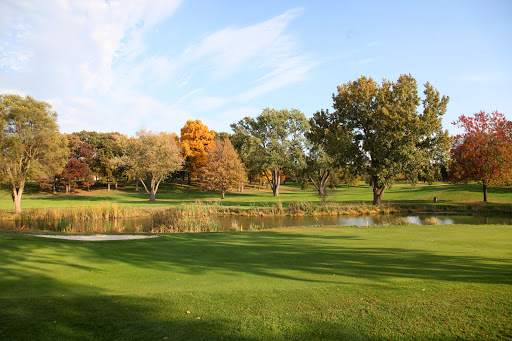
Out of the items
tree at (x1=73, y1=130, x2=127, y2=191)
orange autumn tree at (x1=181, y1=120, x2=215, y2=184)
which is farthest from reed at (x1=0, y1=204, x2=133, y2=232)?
tree at (x1=73, y1=130, x2=127, y2=191)

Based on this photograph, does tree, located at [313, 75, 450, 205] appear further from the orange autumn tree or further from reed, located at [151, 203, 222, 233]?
the orange autumn tree

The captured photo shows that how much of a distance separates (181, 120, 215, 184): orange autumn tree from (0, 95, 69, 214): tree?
35.6 metres

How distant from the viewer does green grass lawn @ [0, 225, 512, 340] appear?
4.95 meters

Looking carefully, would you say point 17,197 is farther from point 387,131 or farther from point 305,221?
point 387,131

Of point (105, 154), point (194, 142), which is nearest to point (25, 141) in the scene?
point (194, 142)

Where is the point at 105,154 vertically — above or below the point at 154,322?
above

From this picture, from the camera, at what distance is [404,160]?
3006cm

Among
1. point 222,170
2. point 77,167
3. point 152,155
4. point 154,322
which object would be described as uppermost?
point 152,155

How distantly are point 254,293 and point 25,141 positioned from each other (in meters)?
28.7

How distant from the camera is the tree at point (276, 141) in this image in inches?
2154

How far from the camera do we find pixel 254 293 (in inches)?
252

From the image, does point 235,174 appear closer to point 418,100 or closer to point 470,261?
point 418,100

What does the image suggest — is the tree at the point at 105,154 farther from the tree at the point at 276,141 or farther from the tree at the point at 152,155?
the tree at the point at 276,141

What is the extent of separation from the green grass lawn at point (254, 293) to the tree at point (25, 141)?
19.9 meters
